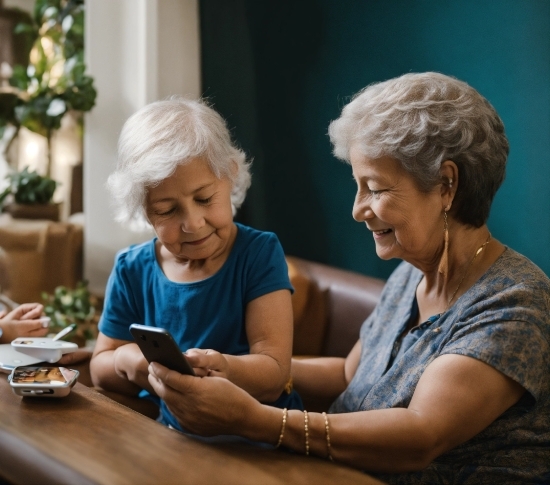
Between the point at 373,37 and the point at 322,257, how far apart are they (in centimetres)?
94

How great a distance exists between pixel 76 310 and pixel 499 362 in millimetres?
2396

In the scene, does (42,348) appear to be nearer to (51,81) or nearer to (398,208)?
(398,208)

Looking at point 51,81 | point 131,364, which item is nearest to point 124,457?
point 131,364

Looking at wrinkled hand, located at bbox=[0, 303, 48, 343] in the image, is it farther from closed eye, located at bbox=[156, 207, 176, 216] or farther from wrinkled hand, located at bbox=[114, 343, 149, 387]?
closed eye, located at bbox=[156, 207, 176, 216]

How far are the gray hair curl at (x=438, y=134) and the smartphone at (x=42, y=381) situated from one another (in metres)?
0.79

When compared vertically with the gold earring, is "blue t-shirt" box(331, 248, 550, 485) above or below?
below

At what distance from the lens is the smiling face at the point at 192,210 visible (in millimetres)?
1671

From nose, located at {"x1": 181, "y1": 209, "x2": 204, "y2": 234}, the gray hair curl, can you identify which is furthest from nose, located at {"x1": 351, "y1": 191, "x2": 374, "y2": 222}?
nose, located at {"x1": 181, "y1": 209, "x2": 204, "y2": 234}

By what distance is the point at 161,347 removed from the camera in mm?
1311

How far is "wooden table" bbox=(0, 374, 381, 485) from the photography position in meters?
1.15

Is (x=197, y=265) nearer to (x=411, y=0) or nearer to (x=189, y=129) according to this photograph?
(x=189, y=129)

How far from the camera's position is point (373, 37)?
280 cm

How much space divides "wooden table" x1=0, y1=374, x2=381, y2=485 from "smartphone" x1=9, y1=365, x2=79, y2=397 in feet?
0.14

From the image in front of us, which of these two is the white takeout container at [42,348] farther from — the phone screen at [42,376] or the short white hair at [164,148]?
the short white hair at [164,148]
